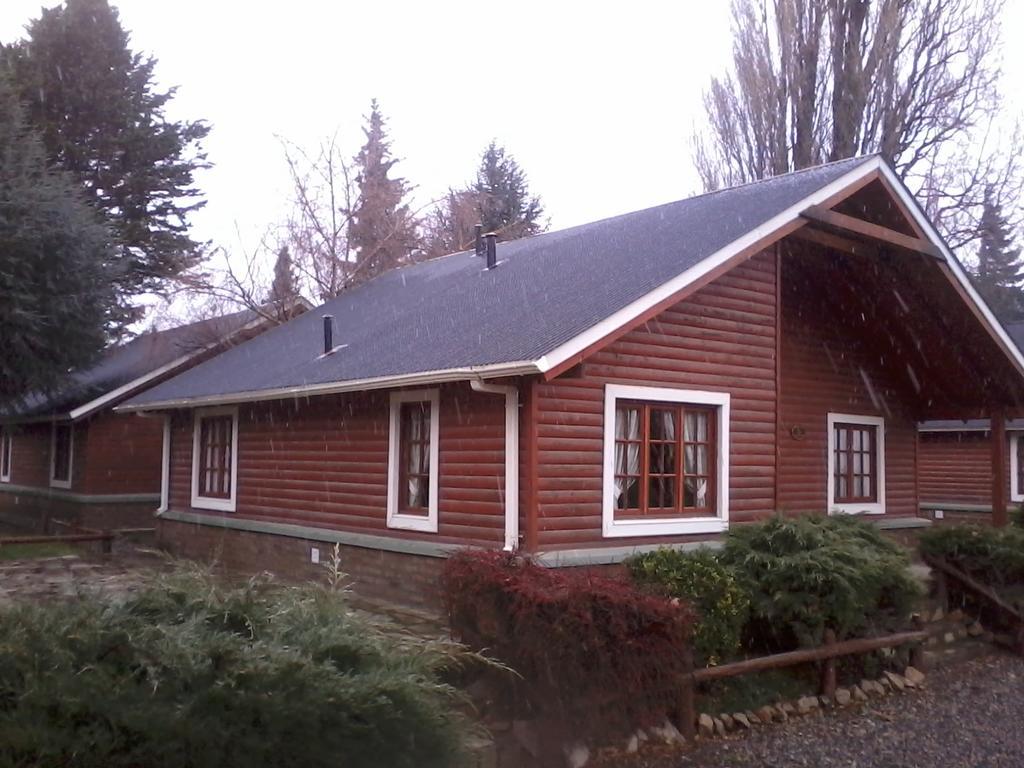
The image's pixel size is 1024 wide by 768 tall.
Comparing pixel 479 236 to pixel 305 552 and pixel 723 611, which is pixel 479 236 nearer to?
pixel 305 552

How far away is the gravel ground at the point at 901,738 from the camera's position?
7.66 meters

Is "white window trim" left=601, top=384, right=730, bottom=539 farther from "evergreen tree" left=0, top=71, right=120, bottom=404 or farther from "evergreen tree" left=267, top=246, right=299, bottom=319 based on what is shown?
"evergreen tree" left=267, top=246, right=299, bottom=319

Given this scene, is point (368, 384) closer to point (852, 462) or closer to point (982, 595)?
point (982, 595)

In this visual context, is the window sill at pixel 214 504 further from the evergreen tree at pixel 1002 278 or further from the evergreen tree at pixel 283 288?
the evergreen tree at pixel 1002 278

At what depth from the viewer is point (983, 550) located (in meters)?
11.8

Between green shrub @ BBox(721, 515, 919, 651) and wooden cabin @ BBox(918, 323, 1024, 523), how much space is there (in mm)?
13604

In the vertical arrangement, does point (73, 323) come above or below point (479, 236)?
below

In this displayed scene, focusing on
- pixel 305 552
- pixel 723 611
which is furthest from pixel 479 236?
pixel 723 611

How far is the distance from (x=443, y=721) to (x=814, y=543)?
17.9 ft

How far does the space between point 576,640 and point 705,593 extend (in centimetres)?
199

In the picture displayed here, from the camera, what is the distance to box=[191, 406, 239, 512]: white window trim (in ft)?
49.0

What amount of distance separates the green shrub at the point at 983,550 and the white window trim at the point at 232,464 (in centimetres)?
946

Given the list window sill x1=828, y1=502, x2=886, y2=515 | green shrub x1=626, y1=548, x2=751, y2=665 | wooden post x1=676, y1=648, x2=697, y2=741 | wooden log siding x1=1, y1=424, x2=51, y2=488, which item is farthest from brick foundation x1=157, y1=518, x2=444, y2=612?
wooden log siding x1=1, y1=424, x2=51, y2=488

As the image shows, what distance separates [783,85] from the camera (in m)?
27.0
